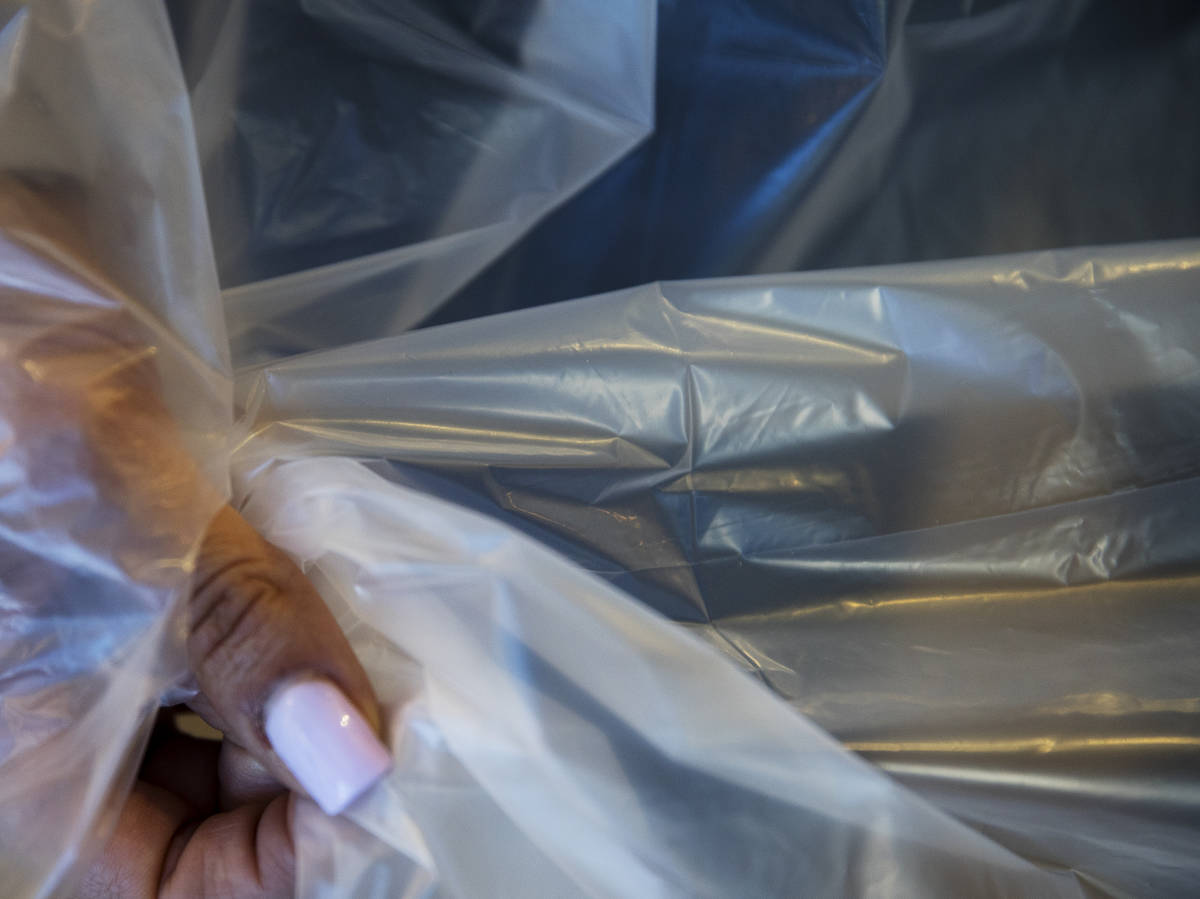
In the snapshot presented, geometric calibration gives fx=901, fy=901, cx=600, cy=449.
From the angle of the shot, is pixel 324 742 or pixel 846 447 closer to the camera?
pixel 324 742

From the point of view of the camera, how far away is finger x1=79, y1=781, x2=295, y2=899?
36 centimetres

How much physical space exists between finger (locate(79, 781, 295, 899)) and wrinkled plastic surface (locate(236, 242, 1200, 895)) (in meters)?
0.15

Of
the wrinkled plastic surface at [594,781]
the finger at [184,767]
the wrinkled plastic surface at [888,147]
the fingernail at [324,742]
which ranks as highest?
the wrinkled plastic surface at [888,147]

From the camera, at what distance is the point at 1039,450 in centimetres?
42

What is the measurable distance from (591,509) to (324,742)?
159mm

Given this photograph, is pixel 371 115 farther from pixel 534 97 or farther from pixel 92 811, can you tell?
pixel 92 811

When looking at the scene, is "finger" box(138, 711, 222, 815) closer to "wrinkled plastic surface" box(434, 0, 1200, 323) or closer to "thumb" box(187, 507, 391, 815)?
"thumb" box(187, 507, 391, 815)

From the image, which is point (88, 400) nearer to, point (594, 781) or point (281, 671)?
point (281, 671)

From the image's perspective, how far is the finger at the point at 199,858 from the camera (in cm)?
36

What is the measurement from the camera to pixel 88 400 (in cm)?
34

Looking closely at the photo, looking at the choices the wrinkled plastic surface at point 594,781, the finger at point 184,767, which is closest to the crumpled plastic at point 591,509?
the wrinkled plastic surface at point 594,781

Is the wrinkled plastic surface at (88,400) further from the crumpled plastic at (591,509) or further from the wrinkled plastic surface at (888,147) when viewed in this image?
the wrinkled plastic surface at (888,147)

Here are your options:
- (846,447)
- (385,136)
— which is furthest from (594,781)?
(385,136)

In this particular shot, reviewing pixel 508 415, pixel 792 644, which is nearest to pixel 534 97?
pixel 508 415
